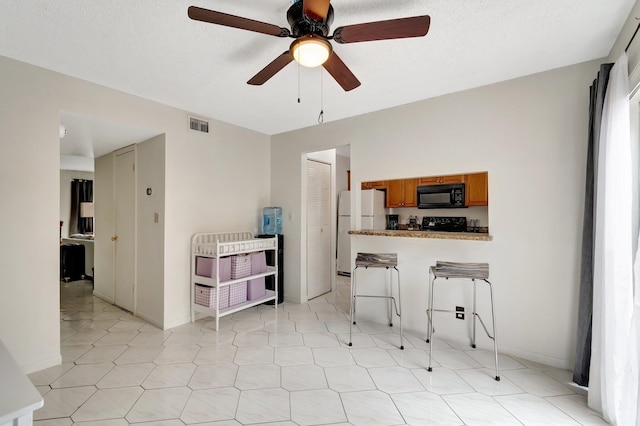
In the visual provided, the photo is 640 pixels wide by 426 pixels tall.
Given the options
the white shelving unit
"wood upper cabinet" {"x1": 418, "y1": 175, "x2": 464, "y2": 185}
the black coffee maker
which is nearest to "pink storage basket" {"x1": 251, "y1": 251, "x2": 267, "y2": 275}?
the white shelving unit

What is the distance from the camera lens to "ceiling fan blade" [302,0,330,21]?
4.54 ft

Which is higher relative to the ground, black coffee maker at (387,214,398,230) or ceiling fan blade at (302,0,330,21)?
ceiling fan blade at (302,0,330,21)

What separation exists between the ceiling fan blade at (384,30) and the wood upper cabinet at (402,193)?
291cm

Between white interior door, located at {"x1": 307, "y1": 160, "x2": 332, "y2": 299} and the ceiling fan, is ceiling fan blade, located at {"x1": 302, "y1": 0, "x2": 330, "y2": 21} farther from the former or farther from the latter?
white interior door, located at {"x1": 307, "y1": 160, "x2": 332, "y2": 299}

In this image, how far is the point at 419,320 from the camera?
3.09 metres

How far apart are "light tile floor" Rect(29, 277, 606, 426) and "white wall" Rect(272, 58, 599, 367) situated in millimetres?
369

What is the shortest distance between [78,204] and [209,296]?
17.9 ft

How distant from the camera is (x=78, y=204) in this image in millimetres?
6535

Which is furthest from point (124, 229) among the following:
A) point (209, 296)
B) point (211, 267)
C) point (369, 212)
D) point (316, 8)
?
point (316, 8)

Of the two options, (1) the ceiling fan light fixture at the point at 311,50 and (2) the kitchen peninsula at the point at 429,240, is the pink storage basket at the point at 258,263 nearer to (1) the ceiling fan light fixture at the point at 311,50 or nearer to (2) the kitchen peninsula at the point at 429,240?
(2) the kitchen peninsula at the point at 429,240

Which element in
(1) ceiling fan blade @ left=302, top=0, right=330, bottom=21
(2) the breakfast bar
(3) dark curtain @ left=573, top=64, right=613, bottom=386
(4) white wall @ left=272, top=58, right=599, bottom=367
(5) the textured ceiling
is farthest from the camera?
(2) the breakfast bar

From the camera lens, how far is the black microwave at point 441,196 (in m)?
3.84

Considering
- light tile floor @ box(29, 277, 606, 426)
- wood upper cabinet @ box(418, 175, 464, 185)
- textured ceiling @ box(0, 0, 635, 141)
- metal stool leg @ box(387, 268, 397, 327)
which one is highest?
textured ceiling @ box(0, 0, 635, 141)

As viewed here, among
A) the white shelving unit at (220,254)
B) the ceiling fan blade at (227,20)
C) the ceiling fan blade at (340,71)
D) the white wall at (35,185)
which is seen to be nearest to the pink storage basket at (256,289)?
the white shelving unit at (220,254)
